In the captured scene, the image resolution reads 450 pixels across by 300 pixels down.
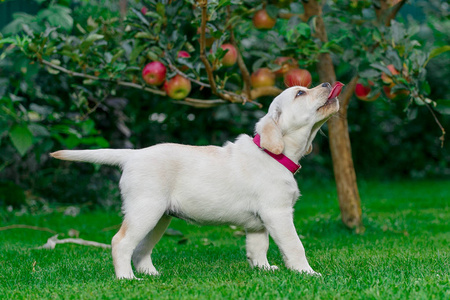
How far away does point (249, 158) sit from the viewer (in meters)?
3.35

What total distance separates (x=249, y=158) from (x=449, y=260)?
1357mm

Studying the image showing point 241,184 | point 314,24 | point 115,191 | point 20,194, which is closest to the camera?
point 241,184

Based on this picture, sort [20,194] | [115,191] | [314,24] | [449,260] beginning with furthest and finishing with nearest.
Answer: [115,191], [20,194], [314,24], [449,260]

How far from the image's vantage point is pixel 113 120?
7.02m

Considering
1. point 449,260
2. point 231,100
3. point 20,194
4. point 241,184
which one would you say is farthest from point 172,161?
point 20,194

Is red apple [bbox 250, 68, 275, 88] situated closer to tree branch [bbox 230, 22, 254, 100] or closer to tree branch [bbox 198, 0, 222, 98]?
tree branch [bbox 230, 22, 254, 100]

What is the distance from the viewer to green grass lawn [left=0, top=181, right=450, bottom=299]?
2.69 metres

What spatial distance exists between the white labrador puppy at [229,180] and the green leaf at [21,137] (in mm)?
1696

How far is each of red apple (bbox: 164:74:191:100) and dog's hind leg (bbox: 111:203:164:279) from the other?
55.9 inches

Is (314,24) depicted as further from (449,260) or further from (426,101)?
(449,260)

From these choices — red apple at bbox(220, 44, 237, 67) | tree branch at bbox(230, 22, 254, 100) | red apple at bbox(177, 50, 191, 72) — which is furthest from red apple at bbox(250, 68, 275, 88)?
red apple at bbox(177, 50, 191, 72)

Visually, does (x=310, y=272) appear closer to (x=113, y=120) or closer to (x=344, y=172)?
(x=344, y=172)

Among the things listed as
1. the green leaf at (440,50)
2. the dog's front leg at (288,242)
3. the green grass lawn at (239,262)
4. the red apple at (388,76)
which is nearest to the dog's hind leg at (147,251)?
the green grass lawn at (239,262)

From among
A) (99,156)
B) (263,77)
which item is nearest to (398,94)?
(263,77)
